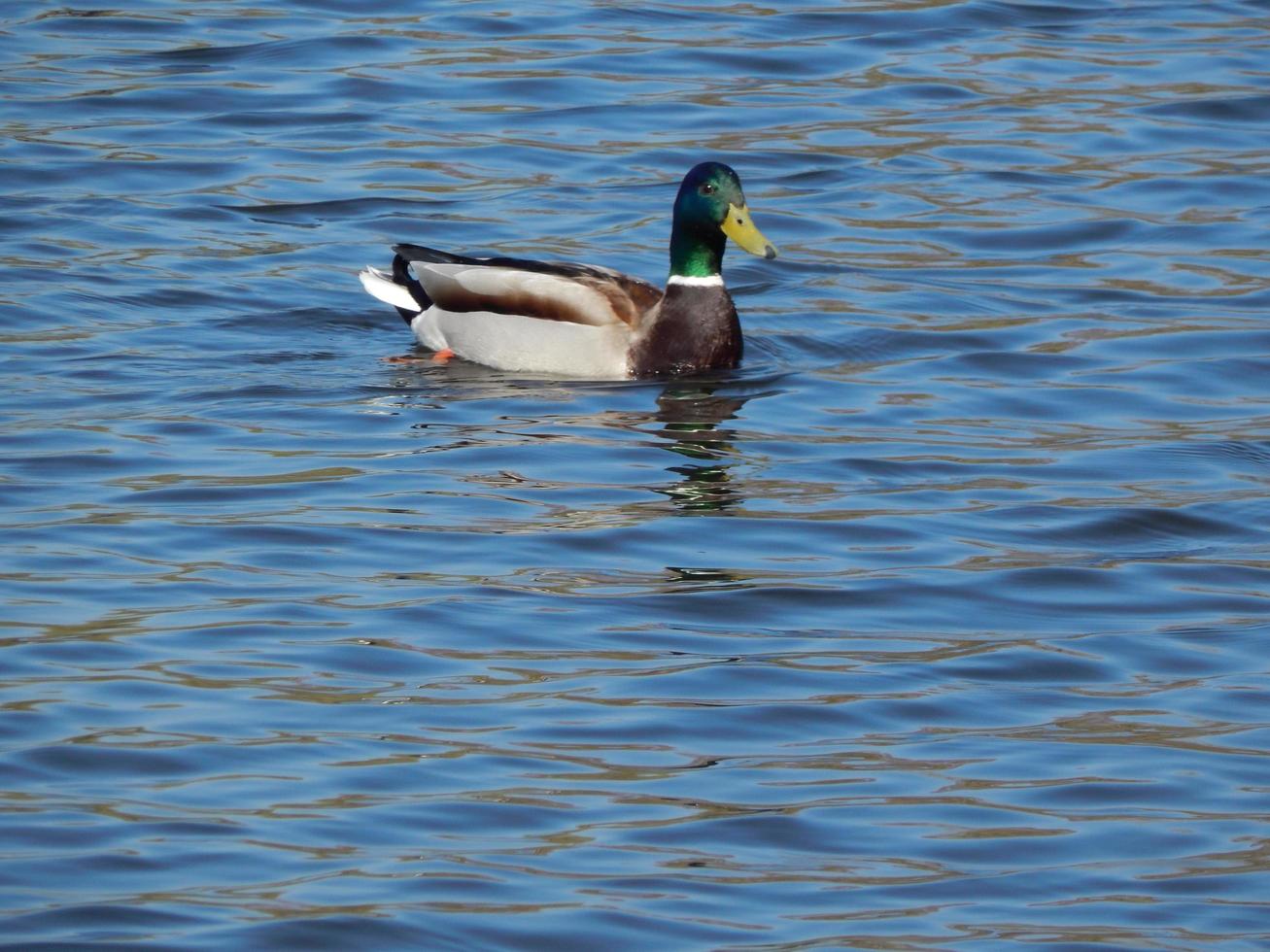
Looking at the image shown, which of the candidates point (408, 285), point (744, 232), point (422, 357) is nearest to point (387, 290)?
point (408, 285)

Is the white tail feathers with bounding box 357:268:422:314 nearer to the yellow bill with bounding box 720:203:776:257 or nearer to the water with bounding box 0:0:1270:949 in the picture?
the water with bounding box 0:0:1270:949

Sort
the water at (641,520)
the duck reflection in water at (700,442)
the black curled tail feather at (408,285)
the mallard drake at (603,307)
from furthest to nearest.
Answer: the black curled tail feather at (408,285), the mallard drake at (603,307), the duck reflection in water at (700,442), the water at (641,520)

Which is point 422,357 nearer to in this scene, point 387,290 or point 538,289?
point 387,290

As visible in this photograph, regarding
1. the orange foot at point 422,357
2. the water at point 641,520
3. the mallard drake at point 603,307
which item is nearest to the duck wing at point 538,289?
the mallard drake at point 603,307

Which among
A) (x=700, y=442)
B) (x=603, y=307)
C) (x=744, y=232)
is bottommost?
(x=700, y=442)

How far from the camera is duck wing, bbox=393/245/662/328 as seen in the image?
11.2 metres

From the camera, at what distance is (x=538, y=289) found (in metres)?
11.2

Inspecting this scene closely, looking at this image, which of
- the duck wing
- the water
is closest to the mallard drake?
the duck wing

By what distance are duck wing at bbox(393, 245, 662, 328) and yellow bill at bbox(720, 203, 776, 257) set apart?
1.47ft

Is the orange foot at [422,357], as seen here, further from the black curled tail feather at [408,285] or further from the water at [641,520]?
the black curled tail feather at [408,285]

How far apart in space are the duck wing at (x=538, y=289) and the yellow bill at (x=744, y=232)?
0.45 m

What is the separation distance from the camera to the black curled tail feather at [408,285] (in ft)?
38.3

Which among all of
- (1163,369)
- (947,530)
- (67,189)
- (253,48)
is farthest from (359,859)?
(253,48)

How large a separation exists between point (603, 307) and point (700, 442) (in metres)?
1.49
